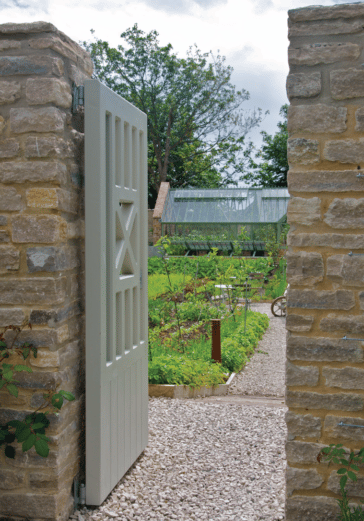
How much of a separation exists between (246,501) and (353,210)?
75.7 inches

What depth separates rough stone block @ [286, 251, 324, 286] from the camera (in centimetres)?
274

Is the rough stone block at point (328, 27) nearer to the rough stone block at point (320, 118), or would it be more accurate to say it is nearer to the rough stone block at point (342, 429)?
the rough stone block at point (320, 118)

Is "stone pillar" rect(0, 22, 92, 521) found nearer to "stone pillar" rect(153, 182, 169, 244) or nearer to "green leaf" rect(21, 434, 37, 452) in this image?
"green leaf" rect(21, 434, 37, 452)

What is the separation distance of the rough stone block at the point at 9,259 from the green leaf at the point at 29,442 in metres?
0.88

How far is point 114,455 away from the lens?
3406 mm

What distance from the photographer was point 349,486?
2.78 meters

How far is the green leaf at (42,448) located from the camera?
2.76 metres

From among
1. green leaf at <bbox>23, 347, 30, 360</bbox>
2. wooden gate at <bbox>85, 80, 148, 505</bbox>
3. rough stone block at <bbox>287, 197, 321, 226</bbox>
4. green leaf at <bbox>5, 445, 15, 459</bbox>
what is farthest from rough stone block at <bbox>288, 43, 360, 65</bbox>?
green leaf at <bbox>5, 445, 15, 459</bbox>

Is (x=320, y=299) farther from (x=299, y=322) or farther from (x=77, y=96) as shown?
(x=77, y=96)

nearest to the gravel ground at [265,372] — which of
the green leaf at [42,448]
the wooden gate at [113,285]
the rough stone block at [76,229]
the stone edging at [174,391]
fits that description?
the stone edging at [174,391]

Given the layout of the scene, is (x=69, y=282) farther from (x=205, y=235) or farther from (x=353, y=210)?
(x=205, y=235)

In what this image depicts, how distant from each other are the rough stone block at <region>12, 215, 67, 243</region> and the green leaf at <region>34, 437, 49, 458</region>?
40.7 inches

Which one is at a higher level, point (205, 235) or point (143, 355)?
point (205, 235)

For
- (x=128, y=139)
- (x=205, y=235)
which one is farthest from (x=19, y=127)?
(x=205, y=235)
